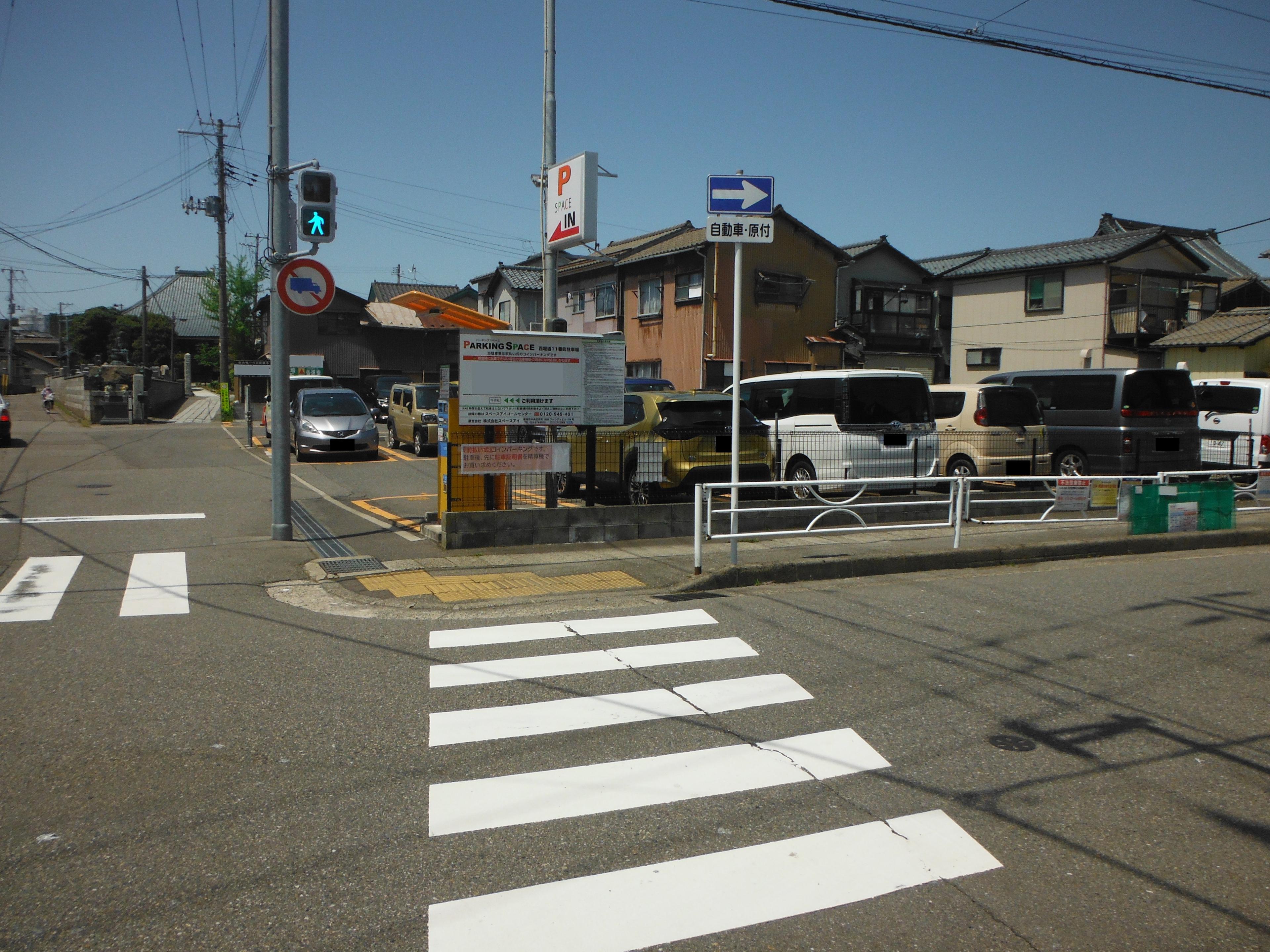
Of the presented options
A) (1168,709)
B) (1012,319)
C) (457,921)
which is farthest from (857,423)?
(1012,319)

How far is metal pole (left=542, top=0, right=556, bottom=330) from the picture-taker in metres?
12.1

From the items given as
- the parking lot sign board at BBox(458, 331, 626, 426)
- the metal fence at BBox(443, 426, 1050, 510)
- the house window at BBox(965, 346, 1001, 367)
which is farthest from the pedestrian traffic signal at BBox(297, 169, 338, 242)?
the house window at BBox(965, 346, 1001, 367)

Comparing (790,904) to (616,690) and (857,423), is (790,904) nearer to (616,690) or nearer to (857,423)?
(616,690)

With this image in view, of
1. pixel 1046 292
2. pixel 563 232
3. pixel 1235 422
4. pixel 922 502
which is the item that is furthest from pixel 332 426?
pixel 1046 292

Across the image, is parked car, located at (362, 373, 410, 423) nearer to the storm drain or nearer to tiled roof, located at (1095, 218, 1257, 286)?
the storm drain

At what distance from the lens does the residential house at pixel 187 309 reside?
67.2 m

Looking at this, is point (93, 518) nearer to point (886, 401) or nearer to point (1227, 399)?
point (886, 401)

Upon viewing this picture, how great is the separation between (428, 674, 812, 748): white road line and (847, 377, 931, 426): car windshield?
24.0 ft

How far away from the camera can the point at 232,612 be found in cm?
698

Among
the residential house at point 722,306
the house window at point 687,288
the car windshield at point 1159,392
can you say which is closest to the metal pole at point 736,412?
the car windshield at point 1159,392

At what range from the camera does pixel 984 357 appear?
113ft

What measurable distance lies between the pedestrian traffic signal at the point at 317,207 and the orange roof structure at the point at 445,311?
1.02 metres

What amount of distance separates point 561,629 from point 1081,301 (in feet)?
100

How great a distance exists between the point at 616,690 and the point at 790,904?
2315 mm
